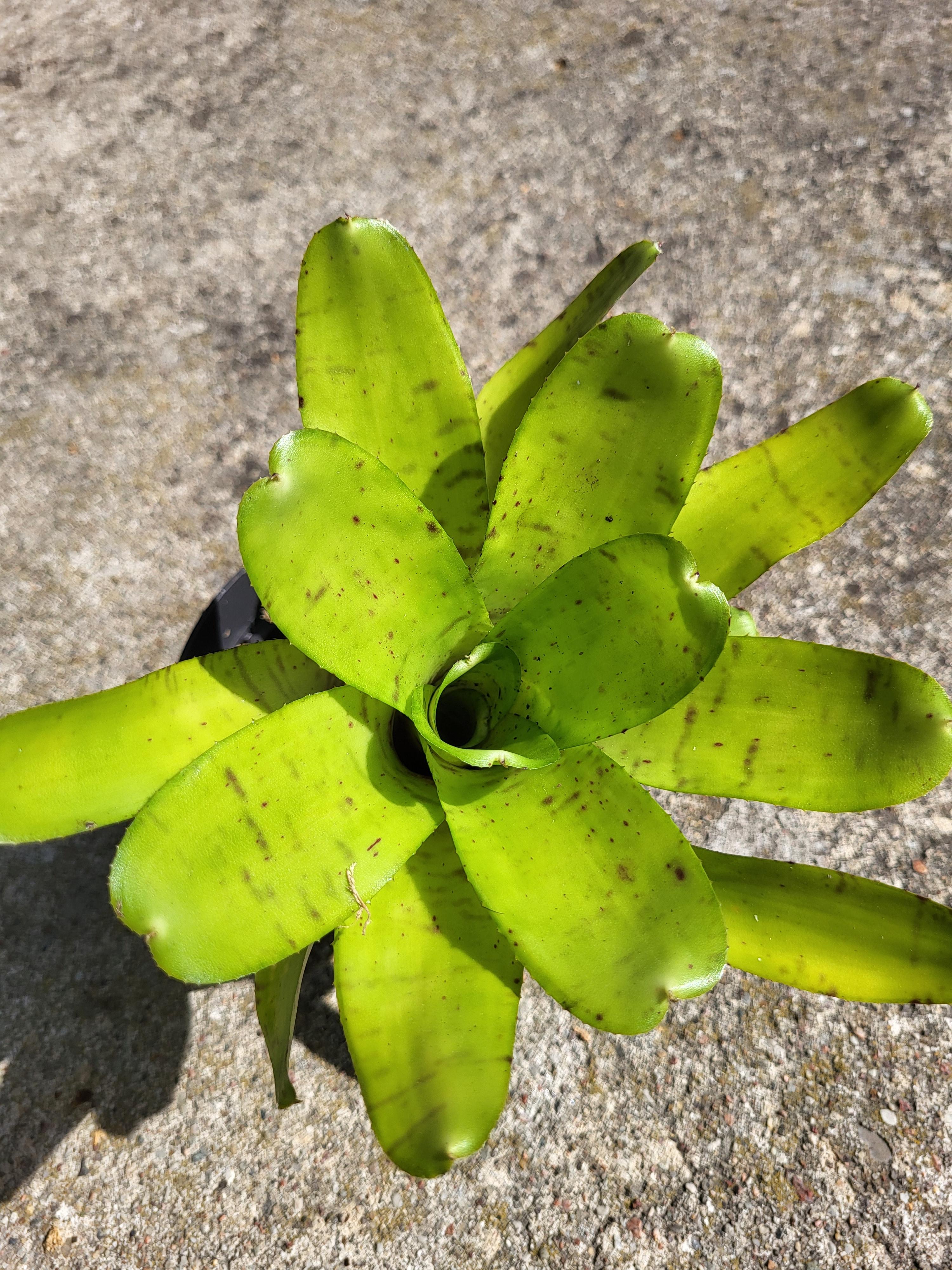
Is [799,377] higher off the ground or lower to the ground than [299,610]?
lower

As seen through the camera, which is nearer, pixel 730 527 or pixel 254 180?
pixel 730 527

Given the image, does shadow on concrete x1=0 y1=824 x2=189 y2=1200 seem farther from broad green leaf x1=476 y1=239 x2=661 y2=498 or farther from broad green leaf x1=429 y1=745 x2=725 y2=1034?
broad green leaf x1=476 y1=239 x2=661 y2=498

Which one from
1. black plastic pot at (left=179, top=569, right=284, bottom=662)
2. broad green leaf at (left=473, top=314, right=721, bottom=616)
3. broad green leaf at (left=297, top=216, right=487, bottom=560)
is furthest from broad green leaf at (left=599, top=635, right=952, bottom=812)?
black plastic pot at (left=179, top=569, right=284, bottom=662)

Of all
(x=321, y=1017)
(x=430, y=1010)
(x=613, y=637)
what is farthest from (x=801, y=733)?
(x=321, y=1017)

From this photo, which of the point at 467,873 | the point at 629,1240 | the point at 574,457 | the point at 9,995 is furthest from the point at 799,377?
the point at 9,995

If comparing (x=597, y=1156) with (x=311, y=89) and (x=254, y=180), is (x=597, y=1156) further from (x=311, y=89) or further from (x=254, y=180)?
(x=311, y=89)

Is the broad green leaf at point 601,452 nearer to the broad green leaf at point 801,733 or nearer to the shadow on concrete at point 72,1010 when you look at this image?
the broad green leaf at point 801,733
